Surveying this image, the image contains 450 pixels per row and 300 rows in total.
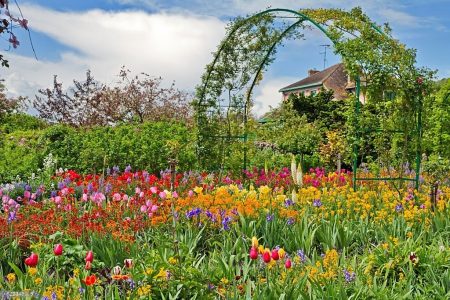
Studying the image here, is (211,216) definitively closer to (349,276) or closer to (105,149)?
(349,276)

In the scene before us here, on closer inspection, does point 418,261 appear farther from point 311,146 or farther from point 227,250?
point 311,146

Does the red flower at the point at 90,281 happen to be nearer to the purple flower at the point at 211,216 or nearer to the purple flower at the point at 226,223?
the purple flower at the point at 226,223

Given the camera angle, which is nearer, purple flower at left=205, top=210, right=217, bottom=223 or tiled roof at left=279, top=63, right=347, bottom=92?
purple flower at left=205, top=210, right=217, bottom=223

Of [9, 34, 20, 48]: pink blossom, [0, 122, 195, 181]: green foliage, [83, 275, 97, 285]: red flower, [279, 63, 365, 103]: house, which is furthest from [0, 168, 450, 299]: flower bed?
[279, 63, 365, 103]: house

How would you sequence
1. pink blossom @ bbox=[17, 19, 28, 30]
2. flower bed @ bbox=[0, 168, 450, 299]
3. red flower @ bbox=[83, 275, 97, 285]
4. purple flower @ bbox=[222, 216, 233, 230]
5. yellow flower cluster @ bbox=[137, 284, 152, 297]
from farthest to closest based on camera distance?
purple flower @ bbox=[222, 216, 233, 230] < pink blossom @ bbox=[17, 19, 28, 30] < flower bed @ bbox=[0, 168, 450, 299] < yellow flower cluster @ bbox=[137, 284, 152, 297] < red flower @ bbox=[83, 275, 97, 285]

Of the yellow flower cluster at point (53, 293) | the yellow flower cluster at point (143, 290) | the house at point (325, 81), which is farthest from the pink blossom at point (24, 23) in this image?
the house at point (325, 81)

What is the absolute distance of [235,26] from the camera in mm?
10336

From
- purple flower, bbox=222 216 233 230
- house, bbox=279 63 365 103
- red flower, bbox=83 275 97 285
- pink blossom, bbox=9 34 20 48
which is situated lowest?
purple flower, bbox=222 216 233 230

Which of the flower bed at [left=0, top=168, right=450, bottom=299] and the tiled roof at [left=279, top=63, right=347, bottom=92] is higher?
the tiled roof at [left=279, top=63, right=347, bottom=92]

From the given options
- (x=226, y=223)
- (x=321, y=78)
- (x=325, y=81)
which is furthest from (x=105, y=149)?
(x=321, y=78)

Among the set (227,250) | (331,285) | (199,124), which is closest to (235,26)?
(199,124)

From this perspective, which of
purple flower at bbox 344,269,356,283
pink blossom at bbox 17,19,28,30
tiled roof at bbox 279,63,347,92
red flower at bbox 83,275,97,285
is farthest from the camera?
tiled roof at bbox 279,63,347,92

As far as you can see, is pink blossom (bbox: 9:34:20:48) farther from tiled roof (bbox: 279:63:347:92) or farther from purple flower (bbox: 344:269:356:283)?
tiled roof (bbox: 279:63:347:92)

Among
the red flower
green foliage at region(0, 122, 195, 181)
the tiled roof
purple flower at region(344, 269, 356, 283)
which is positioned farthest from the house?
the red flower
